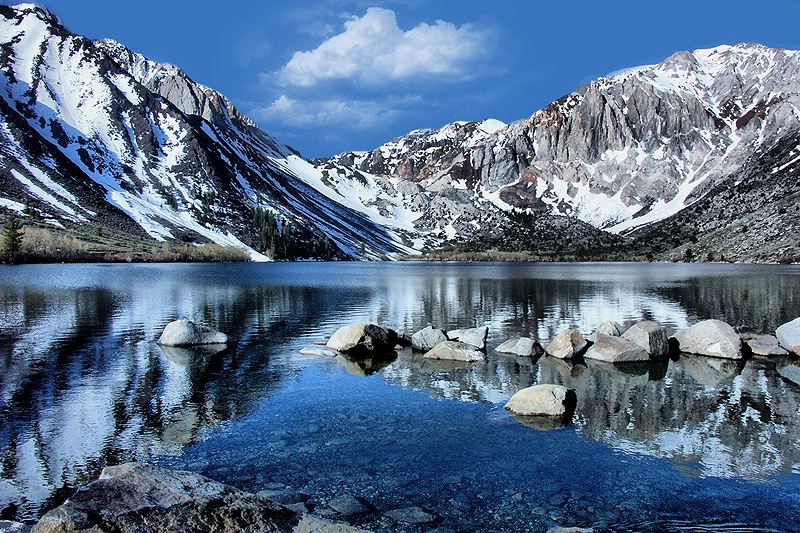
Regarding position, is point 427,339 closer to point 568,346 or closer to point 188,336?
point 568,346

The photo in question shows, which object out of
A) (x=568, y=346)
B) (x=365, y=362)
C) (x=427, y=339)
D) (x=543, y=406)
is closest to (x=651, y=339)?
(x=568, y=346)

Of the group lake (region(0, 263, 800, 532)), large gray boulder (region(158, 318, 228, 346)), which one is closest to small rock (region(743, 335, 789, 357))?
lake (region(0, 263, 800, 532))

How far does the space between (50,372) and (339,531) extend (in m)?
25.1

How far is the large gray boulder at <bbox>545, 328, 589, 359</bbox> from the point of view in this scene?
33875mm

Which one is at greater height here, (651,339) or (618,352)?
(651,339)

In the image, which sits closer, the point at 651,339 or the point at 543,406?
the point at 543,406

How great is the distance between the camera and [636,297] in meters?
74.1

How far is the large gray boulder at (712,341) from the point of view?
112 ft

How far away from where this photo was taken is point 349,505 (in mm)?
14203

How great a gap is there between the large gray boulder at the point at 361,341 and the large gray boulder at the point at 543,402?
14691 millimetres

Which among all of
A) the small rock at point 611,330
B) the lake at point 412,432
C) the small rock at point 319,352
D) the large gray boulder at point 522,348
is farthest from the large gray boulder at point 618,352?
the small rock at point 319,352

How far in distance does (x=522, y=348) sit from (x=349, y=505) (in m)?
22.9

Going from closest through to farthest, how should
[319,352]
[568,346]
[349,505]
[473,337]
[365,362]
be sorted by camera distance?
[349,505]
[365,362]
[568,346]
[319,352]
[473,337]

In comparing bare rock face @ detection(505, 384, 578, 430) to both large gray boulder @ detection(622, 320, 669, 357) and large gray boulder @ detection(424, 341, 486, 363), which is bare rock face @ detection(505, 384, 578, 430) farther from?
large gray boulder @ detection(622, 320, 669, 357)
